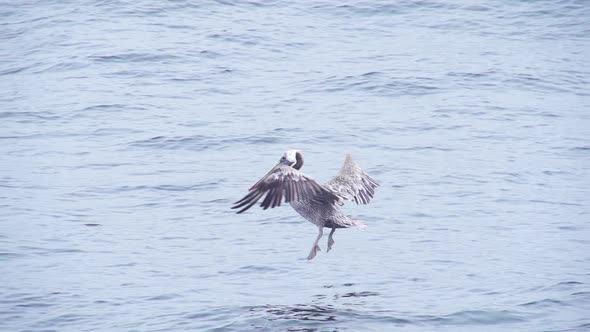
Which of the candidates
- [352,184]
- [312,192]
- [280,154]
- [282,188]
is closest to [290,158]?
[312,192]

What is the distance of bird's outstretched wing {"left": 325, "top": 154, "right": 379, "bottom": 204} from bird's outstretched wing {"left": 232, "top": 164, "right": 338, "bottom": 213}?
0.95 m

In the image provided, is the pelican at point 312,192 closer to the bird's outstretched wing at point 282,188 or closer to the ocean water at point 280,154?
the bird's outstretched wing at point 282,188

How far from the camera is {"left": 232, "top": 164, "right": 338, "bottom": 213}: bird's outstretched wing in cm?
953

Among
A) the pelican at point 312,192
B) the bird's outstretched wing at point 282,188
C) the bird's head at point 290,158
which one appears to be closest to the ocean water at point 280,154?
the pelican at point 312,192

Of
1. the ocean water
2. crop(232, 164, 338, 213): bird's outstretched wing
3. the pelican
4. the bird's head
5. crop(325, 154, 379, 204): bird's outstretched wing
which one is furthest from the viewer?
crop(325, 154, 379, 204): bird's outstretched wing

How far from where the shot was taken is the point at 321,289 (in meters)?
10.2

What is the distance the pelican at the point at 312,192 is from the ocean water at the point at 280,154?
0.53m

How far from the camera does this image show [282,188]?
32.1 feet

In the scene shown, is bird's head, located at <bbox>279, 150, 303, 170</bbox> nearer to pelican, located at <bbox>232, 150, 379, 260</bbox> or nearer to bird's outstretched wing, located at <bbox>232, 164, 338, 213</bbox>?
pelican, located at <bbox>232, 150, 379, 260</bbox>

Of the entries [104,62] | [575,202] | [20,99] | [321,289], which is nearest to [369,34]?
[104,62]

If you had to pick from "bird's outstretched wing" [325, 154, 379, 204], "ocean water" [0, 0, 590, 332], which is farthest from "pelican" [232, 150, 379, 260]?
"ocean water" [0, 0, 590, 332]

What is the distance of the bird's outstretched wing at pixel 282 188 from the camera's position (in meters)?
9.53

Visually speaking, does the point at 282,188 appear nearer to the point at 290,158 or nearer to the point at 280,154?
the point at 290,158

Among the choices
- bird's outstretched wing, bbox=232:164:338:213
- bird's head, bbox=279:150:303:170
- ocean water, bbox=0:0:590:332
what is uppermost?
bird's head, bbox=279:150:303:170
